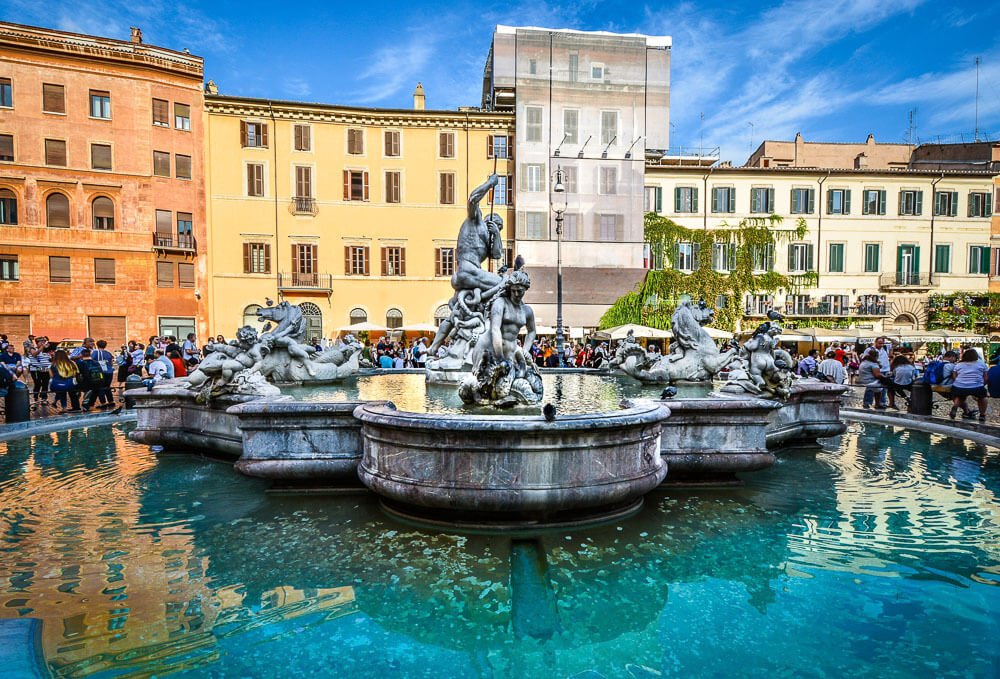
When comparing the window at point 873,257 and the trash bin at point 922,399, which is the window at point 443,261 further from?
the trash bin at point 922,399

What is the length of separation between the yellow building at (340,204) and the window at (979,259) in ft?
84.8

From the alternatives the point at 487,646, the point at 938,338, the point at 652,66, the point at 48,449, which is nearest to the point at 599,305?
the point at 652,66

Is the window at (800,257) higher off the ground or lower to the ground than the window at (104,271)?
higher

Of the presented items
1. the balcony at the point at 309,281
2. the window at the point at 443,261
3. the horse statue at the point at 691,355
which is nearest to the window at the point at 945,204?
the window at the point at 443,261

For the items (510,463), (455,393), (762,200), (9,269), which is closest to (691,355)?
(455,393)

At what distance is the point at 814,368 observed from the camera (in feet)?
46.1

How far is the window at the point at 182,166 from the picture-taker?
27.8 m

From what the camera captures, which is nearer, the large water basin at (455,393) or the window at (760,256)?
the large water basin at (455,393)

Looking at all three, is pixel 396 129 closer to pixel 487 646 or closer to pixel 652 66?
pixel 652 66

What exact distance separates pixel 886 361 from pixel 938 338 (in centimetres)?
2198

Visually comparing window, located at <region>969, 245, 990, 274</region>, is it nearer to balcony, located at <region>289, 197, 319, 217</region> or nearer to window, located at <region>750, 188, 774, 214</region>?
window, located at <region>750, 188, 774, 214</region>

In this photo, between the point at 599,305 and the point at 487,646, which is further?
the point at 599,305

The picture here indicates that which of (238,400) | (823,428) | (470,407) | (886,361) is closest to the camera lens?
(470,407)

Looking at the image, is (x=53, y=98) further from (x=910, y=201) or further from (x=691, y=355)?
(x=910, y=201)
